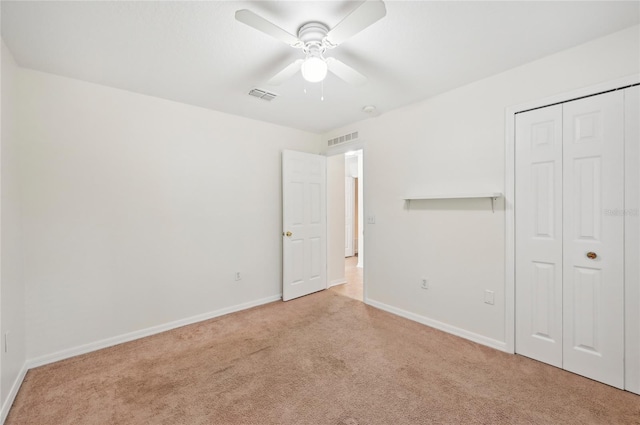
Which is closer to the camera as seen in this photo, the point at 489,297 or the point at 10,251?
the point at 10,251

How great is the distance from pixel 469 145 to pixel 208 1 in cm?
249

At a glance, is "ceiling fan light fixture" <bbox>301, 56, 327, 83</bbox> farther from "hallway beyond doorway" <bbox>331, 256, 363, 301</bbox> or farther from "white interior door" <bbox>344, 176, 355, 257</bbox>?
"white interior door" <bbox>344, 176, 355, 257</bbox>

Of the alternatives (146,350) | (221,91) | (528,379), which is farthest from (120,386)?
(528,379)

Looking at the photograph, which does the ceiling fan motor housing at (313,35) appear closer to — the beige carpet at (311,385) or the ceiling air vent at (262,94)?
the ceiling air vent at (262,94)

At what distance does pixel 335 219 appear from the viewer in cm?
454

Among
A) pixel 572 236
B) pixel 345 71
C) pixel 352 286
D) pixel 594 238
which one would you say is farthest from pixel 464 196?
pixel 352 286

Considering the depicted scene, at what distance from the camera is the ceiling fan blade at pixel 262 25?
1.41 metres

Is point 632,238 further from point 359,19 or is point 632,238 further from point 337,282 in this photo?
point 337,282

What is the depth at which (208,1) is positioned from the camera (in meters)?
1.59

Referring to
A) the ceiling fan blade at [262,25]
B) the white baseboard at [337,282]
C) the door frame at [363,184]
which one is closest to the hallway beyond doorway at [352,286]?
the white baseboard at [337,282]

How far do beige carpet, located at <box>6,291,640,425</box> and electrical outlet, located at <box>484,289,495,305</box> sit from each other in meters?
0.43

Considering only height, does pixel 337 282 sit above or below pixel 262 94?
below

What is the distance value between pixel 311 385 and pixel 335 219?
2.81m

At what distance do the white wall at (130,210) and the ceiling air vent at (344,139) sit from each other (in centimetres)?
95
